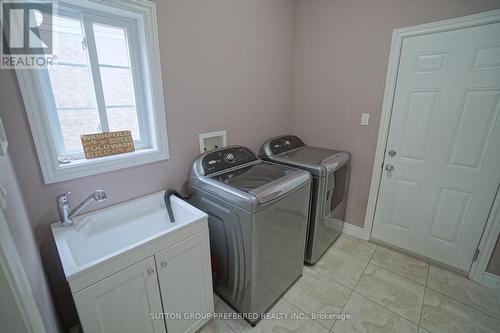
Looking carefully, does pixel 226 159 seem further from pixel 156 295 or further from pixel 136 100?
pixel 156 295

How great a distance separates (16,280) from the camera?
0.53 meters

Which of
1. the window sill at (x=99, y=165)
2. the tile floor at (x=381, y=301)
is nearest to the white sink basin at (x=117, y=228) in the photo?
the window sill at (x=99, y=165)

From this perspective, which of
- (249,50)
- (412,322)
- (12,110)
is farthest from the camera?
(249,50)

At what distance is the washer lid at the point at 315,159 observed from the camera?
1813 millimetres

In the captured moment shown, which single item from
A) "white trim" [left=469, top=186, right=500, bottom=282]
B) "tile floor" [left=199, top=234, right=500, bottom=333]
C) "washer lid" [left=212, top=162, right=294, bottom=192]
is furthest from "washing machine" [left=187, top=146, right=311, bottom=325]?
"white trim" [left=469, top=186, right=500, bottom=282]

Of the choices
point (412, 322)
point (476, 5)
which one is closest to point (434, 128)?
point (476, 5)

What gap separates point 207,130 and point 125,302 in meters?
1.27

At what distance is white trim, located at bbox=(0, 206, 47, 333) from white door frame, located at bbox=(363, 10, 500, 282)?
249 centimetres

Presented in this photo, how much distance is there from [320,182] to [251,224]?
2.65 ft

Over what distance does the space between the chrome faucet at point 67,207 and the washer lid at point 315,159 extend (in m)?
1.43

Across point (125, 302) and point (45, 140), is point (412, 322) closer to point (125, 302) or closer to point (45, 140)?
point (125, 302)

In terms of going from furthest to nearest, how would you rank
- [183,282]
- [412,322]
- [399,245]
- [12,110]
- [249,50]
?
[399,245] < [249,50] < [412,322] < [183,282] < [12,110]

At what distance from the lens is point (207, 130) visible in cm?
183

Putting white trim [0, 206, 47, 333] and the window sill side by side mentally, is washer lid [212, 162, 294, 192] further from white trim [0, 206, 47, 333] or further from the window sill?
white trim [0, 206, 47, 333]
